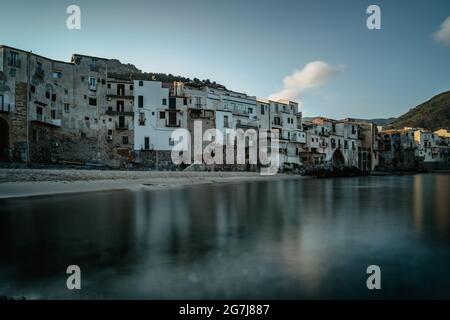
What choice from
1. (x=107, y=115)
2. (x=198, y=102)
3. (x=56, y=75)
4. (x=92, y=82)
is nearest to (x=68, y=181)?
(x=107, y=115)

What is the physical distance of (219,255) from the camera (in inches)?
279

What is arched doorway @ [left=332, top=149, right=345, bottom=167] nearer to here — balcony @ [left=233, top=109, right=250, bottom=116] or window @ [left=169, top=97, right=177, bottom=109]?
balcony @ [left=233, top=109, right=250, bottom=116]

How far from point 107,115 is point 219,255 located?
1938 inches

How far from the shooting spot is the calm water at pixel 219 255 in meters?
5.12

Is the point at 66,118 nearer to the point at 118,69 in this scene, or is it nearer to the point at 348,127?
the point at 348,127

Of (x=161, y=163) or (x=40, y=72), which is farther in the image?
(x=161, y=163)

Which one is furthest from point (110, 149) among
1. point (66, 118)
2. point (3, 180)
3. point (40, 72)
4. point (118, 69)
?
point (118, 69)

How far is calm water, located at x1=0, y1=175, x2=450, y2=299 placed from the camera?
16.8 feet

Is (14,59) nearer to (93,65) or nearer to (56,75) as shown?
(56,75)

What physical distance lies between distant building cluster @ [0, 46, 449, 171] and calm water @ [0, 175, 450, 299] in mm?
34248

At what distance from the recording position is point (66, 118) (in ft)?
155

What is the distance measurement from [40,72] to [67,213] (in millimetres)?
40847

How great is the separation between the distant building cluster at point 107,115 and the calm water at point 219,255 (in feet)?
112
